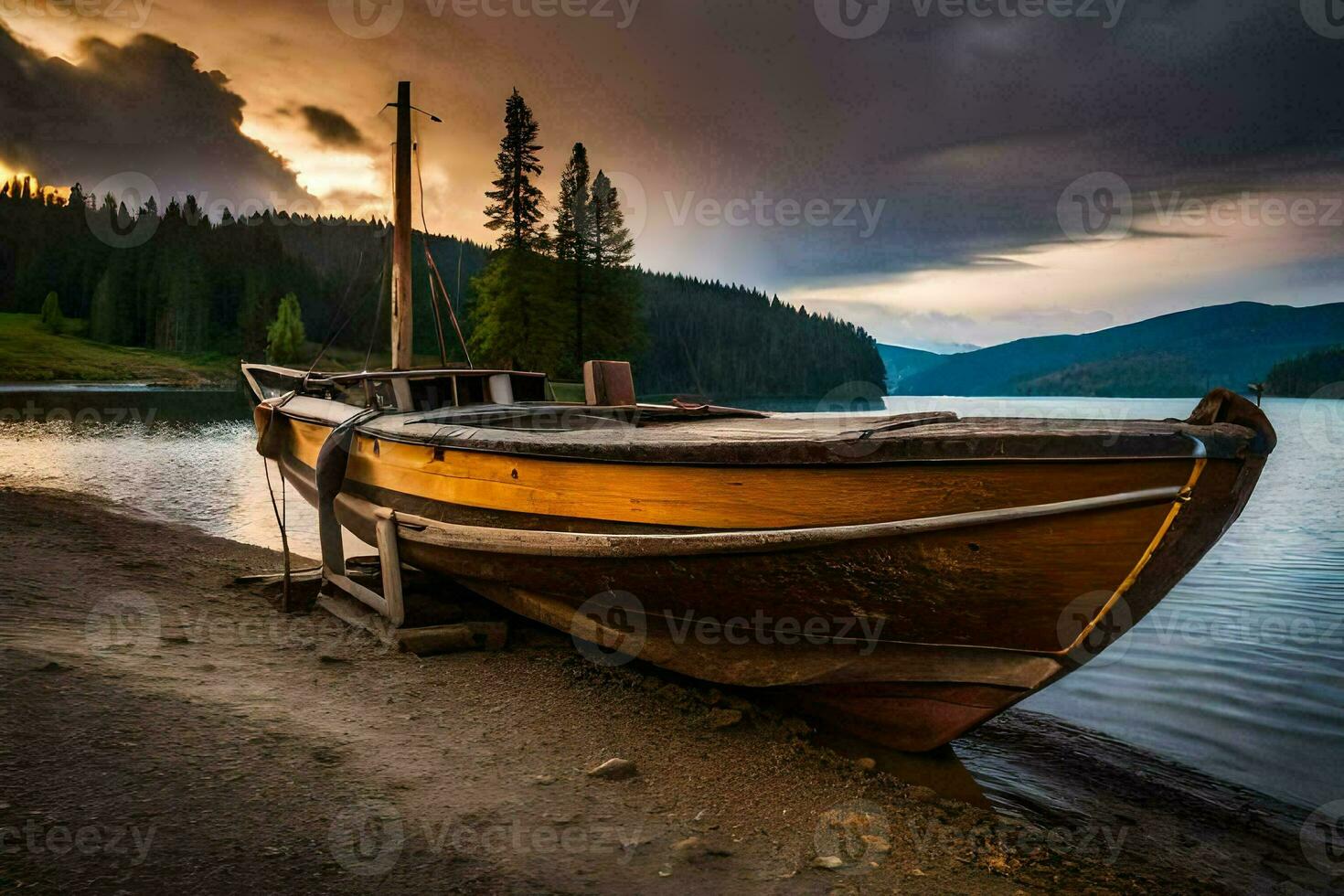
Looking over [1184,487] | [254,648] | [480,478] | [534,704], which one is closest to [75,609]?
[254,648]

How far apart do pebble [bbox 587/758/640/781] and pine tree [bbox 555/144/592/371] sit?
1471 inches

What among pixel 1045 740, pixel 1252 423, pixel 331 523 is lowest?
pixel 1045 740

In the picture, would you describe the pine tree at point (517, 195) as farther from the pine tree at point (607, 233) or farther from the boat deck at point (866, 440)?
the boat deck at point (866, 440)

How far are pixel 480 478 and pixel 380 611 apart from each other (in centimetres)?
174

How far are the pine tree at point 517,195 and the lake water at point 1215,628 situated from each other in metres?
21.3

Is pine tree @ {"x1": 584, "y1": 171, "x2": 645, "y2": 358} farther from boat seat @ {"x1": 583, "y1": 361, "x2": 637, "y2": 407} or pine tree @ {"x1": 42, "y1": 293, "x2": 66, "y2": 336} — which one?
pine tree @ {"x1": 42, "y1": 293, "x2": 66, "y2": 336}

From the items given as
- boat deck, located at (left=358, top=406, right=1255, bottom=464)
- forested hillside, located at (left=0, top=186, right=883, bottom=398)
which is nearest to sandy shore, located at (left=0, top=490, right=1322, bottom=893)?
boat deck, located at (left=358, top=406, right=1255, bottom=464)

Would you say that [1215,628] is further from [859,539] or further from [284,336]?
[284,336]

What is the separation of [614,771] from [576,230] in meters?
40.8

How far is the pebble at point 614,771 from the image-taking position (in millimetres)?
3979

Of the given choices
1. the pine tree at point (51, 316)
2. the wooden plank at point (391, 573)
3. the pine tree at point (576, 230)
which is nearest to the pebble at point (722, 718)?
the wooden plank at point (391, 573)

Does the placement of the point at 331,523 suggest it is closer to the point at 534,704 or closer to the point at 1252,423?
the point at 534,704

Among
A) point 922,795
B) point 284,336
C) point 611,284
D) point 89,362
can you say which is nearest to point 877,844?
point 922,795

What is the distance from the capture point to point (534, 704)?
497 centimetres
